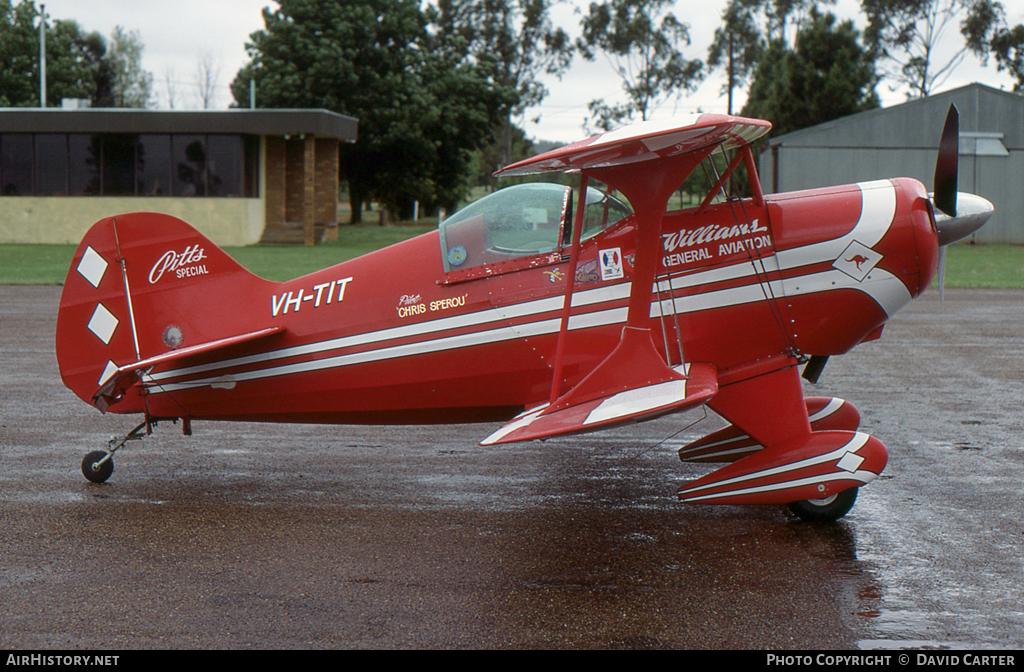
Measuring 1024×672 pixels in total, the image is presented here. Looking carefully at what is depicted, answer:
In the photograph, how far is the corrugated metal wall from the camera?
36.7 metres

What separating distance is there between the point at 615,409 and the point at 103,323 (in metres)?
3.54

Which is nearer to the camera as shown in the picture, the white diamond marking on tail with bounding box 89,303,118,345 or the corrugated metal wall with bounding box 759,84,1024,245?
the white diamond marking on tail with bounding box 89,303,118,345

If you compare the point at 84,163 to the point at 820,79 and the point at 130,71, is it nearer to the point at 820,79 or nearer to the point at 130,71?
the point at 820,79

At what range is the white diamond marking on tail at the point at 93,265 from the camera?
632cm

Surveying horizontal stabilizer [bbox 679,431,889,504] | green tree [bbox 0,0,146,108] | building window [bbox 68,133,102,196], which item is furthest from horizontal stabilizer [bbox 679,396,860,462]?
green tree [bbox 0,0,146,108]

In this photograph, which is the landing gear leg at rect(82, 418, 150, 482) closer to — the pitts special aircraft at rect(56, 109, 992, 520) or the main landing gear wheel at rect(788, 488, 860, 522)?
the pitts special aircraft at rect(56, 109, 992, 520)

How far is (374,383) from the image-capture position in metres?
5.98

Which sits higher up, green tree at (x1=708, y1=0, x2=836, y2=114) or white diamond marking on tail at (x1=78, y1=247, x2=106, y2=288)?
green tree at (x1=708, y1=0, x2=836, y2=114)

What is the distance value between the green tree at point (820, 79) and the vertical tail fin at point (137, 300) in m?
43.8

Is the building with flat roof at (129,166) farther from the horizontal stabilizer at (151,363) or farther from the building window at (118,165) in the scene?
the horizontal stabilizer at (151,363)

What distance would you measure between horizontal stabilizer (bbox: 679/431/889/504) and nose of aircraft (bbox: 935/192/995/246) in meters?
1.38

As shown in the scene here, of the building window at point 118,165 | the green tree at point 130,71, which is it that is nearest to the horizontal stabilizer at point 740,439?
the building window at point 118,165

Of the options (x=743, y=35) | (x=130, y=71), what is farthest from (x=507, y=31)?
(x=130, y=71)

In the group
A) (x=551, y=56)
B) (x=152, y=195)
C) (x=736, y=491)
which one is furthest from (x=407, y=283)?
(x=551, y=56)
